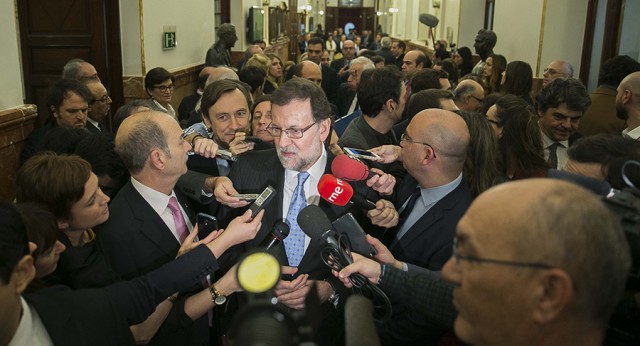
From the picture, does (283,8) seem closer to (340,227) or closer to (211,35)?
(211,35)

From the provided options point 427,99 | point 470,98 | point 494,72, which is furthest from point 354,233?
→ point 494,72

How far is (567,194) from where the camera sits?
1276 millimetres

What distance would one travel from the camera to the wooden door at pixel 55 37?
22.1 ft

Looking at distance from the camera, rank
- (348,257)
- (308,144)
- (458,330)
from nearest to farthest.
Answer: (458,330), (348,257), (308,144)

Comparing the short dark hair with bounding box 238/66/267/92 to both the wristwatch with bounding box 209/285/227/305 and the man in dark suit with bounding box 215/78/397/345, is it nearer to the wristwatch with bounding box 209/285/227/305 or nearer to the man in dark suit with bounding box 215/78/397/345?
the man in dark suit with bounding box 215/78/397/345

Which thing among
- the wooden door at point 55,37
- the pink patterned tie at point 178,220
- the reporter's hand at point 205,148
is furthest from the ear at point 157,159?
the wooden door at point 55,37

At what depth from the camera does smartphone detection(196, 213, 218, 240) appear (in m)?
2.43

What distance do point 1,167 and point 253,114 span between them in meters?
1.84

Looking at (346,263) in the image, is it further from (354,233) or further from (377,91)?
(377,91)

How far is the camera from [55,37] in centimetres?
680

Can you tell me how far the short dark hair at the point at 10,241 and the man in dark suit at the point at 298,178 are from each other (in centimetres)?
99

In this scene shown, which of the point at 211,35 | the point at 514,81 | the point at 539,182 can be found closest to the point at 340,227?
the point at 539,182

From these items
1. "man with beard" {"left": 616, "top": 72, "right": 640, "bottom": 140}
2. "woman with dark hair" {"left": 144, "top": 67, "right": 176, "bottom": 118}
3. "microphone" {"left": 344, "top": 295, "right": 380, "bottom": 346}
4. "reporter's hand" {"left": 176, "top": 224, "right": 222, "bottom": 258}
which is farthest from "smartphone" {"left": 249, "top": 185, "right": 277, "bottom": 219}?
"woman with dark hair" {"left": 144, "top": 67, "right": 176, "bottom": 118}

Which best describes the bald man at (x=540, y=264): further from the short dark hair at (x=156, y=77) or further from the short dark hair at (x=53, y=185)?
the short dark hair at (x=156, y=77)
